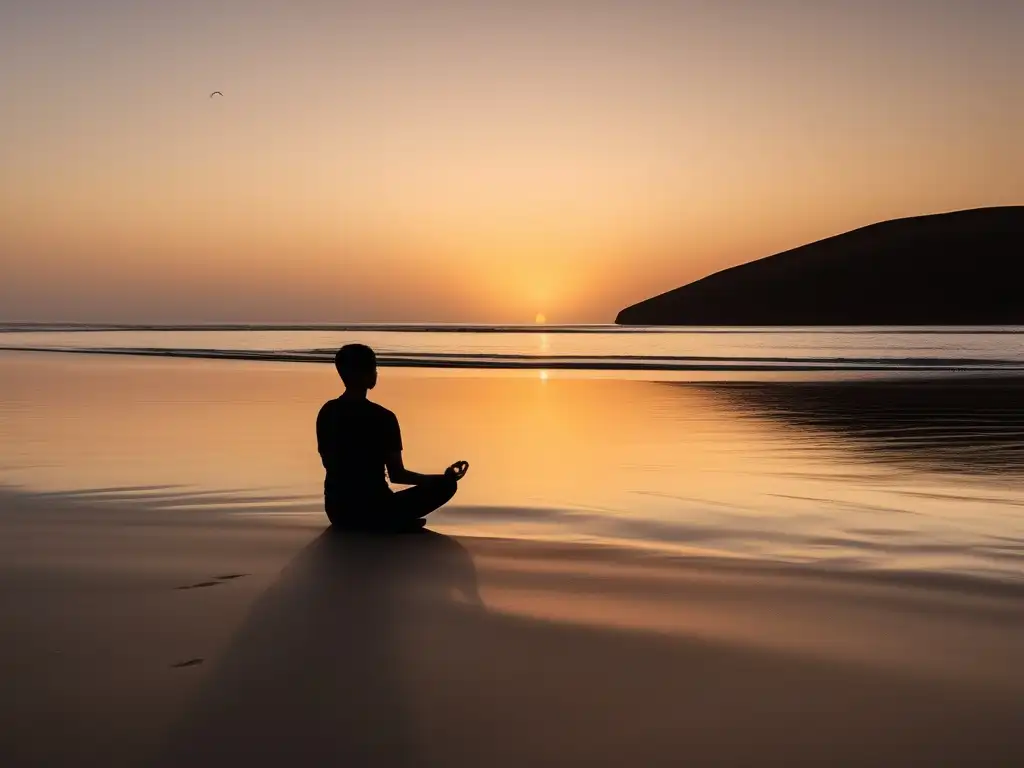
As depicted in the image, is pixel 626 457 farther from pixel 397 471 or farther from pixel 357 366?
pixel 357 366

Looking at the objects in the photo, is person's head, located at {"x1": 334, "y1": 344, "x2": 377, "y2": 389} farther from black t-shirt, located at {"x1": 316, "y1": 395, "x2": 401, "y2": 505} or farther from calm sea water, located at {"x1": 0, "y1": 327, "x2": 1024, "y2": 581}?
calm sea water, located at {"x1": 0, "y1": 327, "x2": 1024, "y2": 581}

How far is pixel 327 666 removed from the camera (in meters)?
5.67

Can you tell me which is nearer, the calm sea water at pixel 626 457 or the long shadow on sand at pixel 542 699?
the long shadow on sand at pixel 542 699

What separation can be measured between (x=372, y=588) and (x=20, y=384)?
25.0 m

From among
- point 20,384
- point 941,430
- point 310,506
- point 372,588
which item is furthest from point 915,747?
point 20,384

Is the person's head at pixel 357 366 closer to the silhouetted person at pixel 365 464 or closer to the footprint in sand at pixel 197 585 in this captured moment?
the silhouetted person at pixel 365 464

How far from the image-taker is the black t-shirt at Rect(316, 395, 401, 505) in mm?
9406

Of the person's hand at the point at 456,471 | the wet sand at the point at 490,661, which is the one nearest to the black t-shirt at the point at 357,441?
the person's hand at the point at 456,471

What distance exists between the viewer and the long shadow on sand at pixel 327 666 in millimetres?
4578

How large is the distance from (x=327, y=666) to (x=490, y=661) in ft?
2.75

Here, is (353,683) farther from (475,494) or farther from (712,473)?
(712,473)

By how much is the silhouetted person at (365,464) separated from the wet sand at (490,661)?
0.86m

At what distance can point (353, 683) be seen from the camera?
17.7ft

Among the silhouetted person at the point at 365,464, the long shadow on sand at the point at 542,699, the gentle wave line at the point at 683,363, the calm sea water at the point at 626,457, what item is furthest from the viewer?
the gentle wave line at the point at 683,363
